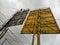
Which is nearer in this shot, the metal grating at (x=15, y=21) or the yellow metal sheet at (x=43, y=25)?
the yellow metal sheet at (x=43, y=25)

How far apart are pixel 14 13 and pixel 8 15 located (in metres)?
1.48

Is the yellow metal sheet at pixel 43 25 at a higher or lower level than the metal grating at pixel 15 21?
lower

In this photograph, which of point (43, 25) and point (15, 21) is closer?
point (43, 25)

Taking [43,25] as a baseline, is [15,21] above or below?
above

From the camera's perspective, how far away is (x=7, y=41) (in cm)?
2678

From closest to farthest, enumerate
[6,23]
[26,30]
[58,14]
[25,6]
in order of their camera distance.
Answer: [26,30]
[6,23]
[58,14]
[25,6]

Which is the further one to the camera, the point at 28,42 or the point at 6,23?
the point at 28,42

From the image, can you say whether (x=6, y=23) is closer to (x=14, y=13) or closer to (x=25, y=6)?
(x=14, y=13)

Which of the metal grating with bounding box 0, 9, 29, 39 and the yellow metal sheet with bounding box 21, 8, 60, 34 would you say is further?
the metal grating with bounding box 0, 9, 29, 39

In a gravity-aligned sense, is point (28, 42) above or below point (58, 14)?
below

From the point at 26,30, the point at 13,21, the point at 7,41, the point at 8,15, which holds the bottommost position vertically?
the point at 26,30

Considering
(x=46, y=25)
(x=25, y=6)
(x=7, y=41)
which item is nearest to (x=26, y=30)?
(x=46, y=25)

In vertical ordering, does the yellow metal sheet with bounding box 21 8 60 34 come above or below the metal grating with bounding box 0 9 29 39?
below

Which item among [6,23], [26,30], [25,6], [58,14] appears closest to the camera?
[26,30]
